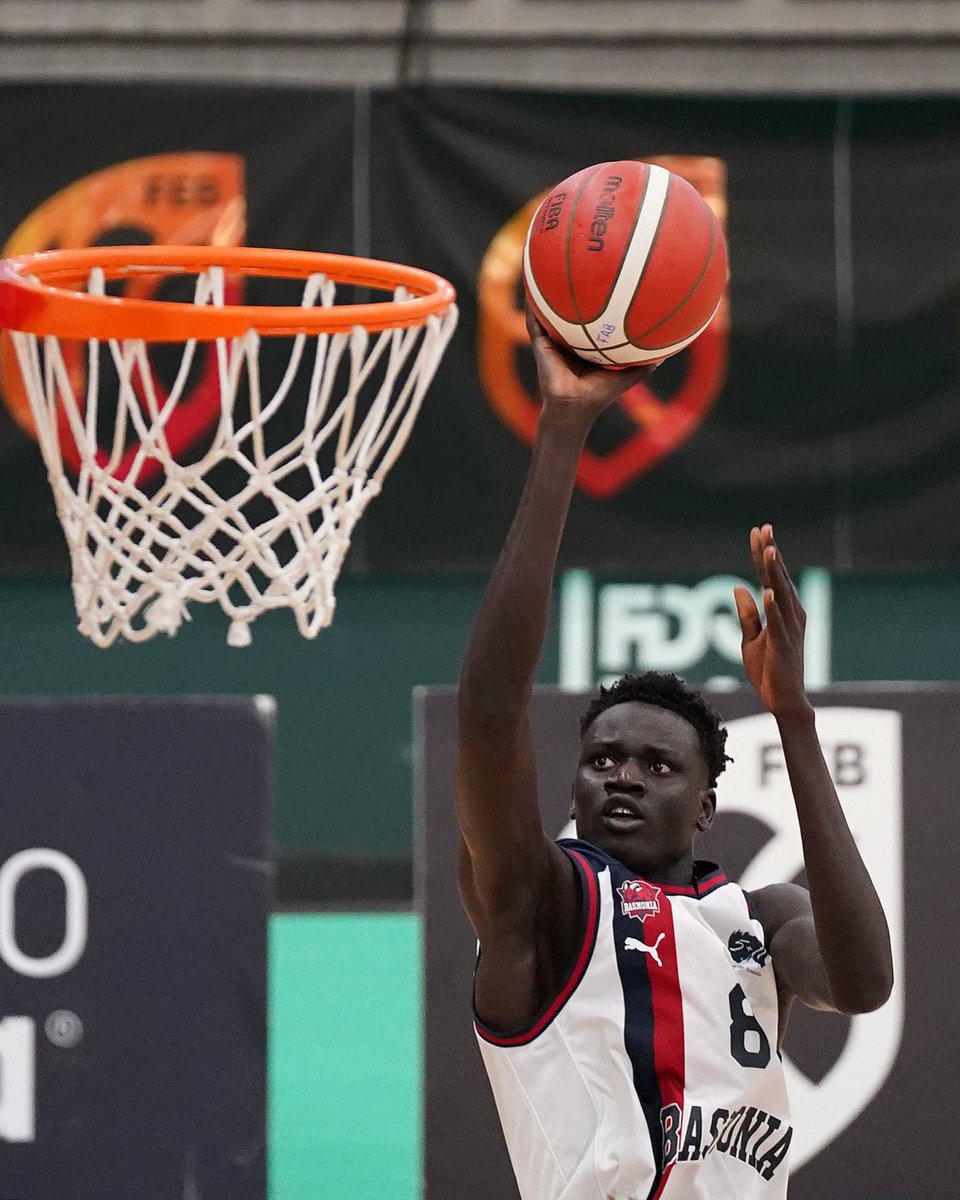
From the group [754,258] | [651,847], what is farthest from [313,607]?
[754,258]

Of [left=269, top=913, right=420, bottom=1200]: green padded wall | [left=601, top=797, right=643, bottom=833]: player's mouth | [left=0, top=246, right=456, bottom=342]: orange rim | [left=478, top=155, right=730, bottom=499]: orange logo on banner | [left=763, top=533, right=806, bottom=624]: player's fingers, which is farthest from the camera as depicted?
[left=478, top=155, right=730, bottom=499]: orange logo on banner

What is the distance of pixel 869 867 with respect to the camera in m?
4.23

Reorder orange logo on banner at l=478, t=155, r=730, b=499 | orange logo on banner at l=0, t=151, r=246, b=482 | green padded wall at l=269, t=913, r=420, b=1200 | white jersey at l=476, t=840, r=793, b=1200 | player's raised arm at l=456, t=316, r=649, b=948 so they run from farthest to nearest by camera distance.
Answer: orange logo on banner at l=478, t=155, r=730, b=499, orange logo on banner at l=0, t=151, r=246, b=482, green padded wall at l=269, t=913, r=420, b=1200, white jersey at l=476, t=840, r=793, b=1200, player's raised arm at l=456, t=316, r=649, b=948

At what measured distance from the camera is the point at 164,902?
12.9ft

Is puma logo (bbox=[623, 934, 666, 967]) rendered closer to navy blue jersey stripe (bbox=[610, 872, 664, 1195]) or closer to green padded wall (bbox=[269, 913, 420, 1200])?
navy blue jersey stripe (bbox=[610, 872, 664, 1195])

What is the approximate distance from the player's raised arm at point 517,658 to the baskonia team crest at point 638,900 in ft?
0.67

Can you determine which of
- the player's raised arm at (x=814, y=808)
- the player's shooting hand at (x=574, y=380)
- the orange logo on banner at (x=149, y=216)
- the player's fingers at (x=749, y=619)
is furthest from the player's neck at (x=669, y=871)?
the orange logo on banner at (x=149, y=216)

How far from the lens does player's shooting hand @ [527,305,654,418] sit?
223 centimetres

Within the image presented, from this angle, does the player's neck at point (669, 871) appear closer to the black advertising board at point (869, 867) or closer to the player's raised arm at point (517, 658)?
the player's raised arm at point (517, 658)

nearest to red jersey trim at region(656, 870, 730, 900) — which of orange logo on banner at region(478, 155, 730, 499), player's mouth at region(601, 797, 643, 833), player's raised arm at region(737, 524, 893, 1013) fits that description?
player's mouth at region(601, 797, 643, 833)

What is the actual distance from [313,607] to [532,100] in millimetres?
5437

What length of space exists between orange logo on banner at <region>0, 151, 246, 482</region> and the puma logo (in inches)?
255

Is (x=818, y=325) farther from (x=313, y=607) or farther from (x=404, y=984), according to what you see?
(x=313, y=607)

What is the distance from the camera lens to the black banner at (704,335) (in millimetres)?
8844
